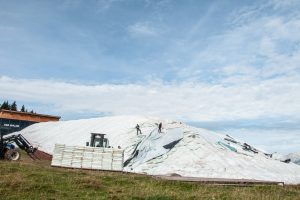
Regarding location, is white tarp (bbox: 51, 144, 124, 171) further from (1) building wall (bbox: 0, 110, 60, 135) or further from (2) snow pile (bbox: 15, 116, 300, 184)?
(1) building wall (bbox: 0, 110, 60, 135)

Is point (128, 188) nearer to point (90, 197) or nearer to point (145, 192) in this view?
point (145, 192)

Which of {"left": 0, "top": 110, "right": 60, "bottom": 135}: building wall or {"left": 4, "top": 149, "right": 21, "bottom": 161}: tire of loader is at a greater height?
{"left": 0, "top": 110, "right": 60, "bottom": 135}: building wall

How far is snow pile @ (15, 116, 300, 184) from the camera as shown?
35.2m

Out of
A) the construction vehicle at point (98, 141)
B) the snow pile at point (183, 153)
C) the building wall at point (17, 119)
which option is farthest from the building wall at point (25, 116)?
the construction vehicle at point (98, 141)

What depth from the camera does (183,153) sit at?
38250 millimetres

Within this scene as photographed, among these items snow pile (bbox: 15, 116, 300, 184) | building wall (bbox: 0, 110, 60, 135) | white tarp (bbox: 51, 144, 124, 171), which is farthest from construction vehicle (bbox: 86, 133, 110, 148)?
building wall (bbox: 0, 110, 60, 135)

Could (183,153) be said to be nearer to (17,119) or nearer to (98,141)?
(98,141)

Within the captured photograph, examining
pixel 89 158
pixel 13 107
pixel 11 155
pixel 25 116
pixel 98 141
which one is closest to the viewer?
pixel 11 155

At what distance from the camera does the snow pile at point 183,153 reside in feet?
116

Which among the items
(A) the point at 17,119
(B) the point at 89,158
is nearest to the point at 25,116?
(A) the point at 17,119

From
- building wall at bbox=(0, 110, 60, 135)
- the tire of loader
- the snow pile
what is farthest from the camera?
building wall at bbox=(0, 110, 60, 135)

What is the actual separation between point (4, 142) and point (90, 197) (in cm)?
2447

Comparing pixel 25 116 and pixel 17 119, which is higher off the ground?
pixel 25 116

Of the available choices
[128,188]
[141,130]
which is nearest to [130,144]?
[141,130]
